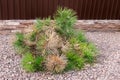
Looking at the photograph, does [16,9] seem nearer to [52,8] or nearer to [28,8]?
[28,8]

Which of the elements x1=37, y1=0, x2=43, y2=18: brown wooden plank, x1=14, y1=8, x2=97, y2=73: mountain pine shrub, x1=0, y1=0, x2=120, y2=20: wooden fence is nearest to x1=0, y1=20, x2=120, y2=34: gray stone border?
x1=0, y1=0, x2=120, y2=20: wooden fence

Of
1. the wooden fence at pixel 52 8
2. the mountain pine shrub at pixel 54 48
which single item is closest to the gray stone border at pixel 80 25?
the wooden fence at pixel 52 8

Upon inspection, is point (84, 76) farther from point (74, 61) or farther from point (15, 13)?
point (15, 13)

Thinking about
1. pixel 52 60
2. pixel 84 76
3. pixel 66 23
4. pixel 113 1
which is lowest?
pixel 84 76

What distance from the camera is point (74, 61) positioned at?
14.0 ft

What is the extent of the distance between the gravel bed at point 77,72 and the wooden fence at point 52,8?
58cm

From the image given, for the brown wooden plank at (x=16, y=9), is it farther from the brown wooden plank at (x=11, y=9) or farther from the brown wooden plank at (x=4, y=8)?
the brown wooden plank at (x=4, y=8)

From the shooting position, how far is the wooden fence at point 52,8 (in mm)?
5391

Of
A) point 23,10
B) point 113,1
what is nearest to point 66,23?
point 23,10

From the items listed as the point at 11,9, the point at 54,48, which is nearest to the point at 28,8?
the point at 11,9

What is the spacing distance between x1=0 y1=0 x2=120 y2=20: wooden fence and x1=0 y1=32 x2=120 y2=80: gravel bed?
0.58 m

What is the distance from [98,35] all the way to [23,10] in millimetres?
1663

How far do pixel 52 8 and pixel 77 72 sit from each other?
1863 mm

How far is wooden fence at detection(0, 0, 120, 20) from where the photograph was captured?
5.39 meters
